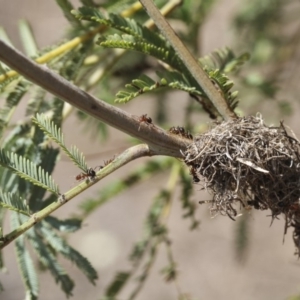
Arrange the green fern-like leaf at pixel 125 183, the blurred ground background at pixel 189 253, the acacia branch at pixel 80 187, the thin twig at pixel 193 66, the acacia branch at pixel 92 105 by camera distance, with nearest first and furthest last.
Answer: the acacia branch at pixel 92 105 → the acacia branch at pixel 80 187 → the thin twig at pixel 193 66 → the green fern-like leaf at pixel 125 183 → the blurred ground background at pixel 189 253

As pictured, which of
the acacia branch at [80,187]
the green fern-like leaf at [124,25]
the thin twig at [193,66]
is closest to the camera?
the acacia branch at [80,187]

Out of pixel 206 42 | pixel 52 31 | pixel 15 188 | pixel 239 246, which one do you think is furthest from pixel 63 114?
pixel 52 31

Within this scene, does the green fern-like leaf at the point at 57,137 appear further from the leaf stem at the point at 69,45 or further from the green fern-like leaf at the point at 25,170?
the leaf stem at the point at 69,45

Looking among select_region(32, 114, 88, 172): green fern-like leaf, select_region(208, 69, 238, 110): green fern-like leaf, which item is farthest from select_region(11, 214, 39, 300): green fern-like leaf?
select_region(208, 69, 238, 110): green fern-like leaf

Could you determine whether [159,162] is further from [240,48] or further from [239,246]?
[240,48]

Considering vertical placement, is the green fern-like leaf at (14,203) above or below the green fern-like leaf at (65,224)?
below

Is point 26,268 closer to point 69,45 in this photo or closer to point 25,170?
point 25,170

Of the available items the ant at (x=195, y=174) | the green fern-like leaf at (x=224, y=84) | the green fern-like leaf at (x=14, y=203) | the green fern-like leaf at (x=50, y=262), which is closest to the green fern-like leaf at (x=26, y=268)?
the green fern-like leaf at (x=50, y=262)
